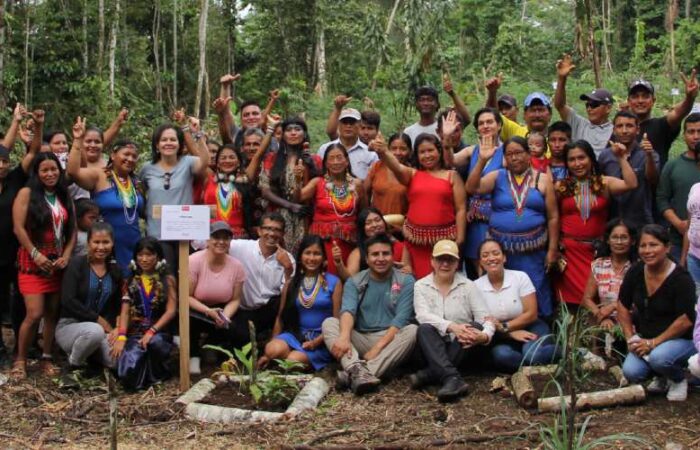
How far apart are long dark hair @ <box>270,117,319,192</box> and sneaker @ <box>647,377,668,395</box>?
3.31 metres

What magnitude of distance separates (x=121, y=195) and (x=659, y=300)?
4.42 metres

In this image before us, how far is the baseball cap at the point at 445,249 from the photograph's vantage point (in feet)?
20.1

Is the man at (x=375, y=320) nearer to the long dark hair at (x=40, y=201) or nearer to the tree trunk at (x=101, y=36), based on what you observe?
the long dark hair at (x=40, y=201)

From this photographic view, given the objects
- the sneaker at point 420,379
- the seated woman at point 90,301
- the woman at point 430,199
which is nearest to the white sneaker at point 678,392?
the sneaker at point 420,379

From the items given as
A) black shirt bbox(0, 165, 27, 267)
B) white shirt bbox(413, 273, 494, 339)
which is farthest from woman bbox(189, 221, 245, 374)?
white shirt bbox(413, 273, 494, 339)

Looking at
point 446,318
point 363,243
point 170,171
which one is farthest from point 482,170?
point 170,171

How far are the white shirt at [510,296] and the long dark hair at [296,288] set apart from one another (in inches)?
55.2

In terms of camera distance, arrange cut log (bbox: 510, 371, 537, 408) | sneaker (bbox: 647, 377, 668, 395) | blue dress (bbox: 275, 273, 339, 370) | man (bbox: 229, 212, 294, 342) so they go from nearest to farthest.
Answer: cut log (bbox: 510, 371, 537, 408)
sneaker (bbox: 647, 377, 668, 395)
blue dress (bbox: 275, 273, 339, 370)
man (bbox: 229, 212, 294, 342)

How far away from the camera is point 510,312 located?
20.6 feet

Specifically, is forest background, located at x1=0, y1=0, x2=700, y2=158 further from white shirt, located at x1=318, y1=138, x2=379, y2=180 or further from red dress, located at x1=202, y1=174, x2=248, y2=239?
red dress, located at x1=202, y1=174, x2=248, y2=239

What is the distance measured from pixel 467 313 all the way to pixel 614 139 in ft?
6.75

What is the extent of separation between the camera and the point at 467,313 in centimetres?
620

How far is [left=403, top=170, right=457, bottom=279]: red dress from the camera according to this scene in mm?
6590

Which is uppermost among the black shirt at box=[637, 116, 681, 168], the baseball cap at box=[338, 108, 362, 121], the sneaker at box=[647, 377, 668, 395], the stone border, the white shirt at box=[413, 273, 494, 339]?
the baseball cap at box=[338, 108, 362, 121]
